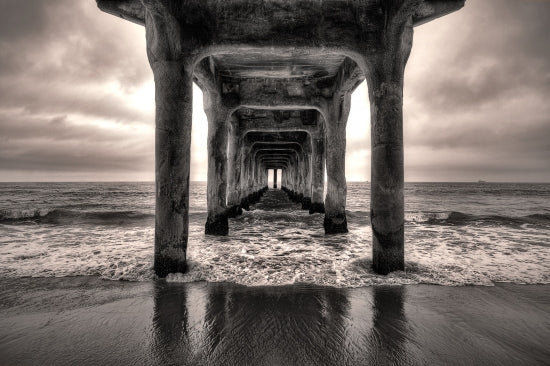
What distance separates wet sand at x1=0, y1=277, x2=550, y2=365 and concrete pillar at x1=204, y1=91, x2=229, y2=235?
13.2 ft

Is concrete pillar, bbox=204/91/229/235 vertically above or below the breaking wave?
above

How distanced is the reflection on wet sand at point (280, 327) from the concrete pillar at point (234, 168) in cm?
837

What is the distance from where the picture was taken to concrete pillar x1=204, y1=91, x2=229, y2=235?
773 cm

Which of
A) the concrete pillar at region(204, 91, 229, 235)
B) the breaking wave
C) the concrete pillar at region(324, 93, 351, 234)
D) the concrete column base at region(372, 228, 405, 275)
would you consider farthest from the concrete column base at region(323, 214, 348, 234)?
the breaking wave

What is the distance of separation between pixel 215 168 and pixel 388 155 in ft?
16.3

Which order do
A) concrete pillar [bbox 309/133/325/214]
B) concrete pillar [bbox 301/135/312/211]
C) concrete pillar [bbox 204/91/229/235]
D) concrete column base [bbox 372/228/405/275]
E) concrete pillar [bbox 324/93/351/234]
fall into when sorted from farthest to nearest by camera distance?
concrete pillar [bbox 301/135/312/211] → concrete pillar [bbox 309/133/325/214] → concrete pillar [bbox 324/93/351/234] → concrete pillar [bbox 204/91/229/235] → concrete column base [bbox 372/228/405/275]

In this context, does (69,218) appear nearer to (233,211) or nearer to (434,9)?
(233,211)

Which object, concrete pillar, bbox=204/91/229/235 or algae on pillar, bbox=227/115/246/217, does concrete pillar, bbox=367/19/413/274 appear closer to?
concrete pillar, bbox=204/91/229/235

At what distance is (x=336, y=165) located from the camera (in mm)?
7887

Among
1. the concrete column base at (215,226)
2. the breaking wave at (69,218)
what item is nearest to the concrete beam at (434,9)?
the concrete column base at (215,226)

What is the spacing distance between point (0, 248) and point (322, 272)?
715cm

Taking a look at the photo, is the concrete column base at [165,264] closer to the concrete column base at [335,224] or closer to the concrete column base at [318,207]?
the concrete column base at [335,224]

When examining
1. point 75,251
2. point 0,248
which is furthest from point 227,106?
point 0,248

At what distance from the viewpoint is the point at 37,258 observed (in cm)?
525
